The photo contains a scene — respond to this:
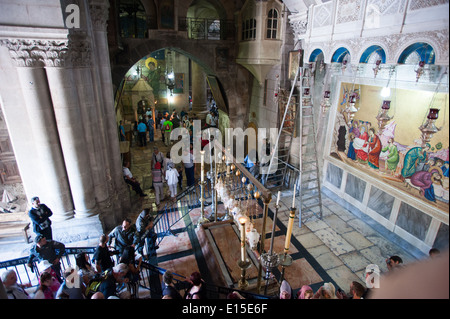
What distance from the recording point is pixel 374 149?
22.2ft

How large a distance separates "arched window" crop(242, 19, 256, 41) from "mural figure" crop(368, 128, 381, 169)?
544 cm

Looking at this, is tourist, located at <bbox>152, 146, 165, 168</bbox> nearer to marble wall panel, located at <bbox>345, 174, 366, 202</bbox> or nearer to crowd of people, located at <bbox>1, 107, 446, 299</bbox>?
crowd of people, located at <bbox>1, 107, 446, 299</bbox>

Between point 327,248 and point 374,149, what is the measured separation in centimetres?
280

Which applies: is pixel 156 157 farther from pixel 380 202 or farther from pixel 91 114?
pixel 380 202

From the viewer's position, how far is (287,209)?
7.86 meters

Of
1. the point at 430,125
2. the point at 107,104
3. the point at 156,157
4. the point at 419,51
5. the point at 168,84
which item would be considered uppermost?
the point at 419,51

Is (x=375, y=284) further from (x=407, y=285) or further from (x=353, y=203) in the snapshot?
(x=353, y=203)

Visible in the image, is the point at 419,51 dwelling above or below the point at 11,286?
above

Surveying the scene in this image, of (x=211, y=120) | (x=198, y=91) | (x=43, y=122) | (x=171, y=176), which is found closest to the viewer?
(x=43, y=122)

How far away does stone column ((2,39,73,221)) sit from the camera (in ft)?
15.8

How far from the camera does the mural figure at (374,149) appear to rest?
664cm

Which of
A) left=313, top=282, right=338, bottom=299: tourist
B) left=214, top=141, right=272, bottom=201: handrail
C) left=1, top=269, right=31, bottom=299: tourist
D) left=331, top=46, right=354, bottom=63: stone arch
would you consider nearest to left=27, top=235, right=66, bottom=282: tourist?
left=1, top=269, right=31, bottom=299: tourist

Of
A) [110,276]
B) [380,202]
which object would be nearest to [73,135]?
[110,276]
